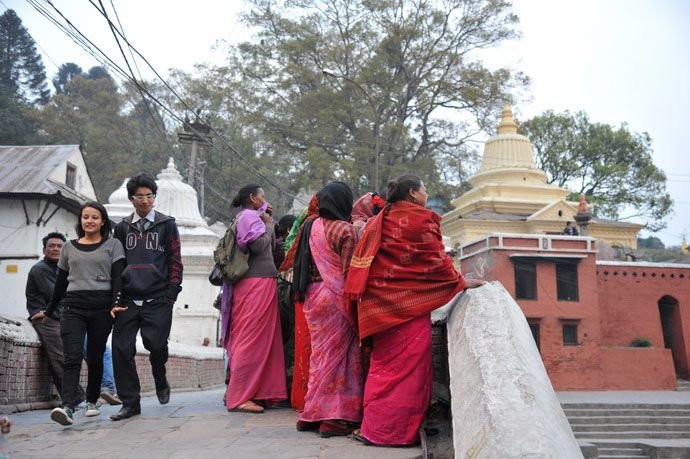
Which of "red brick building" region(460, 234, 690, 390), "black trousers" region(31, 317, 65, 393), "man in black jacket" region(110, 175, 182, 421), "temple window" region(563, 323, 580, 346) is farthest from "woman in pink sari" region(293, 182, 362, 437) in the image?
"temple window" region(563, 323, 580, 346)

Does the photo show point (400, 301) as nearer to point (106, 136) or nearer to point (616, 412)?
point (616, 412)

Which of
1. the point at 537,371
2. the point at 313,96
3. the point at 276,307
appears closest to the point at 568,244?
the point at 313,96

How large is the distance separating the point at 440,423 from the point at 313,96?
3013 centimetres

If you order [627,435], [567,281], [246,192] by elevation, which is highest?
[567,281]

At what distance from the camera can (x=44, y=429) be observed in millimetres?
5137

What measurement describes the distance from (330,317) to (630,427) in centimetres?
1759

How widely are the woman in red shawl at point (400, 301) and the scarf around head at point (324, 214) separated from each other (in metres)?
0.53

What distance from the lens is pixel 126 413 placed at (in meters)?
5.41

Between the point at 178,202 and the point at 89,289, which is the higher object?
the point at 178,202

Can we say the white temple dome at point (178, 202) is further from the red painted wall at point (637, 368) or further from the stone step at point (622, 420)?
the red painted wall at point (637, 368)

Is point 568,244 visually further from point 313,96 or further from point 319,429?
point 319,429

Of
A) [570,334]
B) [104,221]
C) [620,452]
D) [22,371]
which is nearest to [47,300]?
[22,371]

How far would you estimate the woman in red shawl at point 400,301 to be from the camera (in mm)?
4090

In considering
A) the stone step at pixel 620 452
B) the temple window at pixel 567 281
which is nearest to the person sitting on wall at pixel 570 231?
the temple window at pixel 567 281
